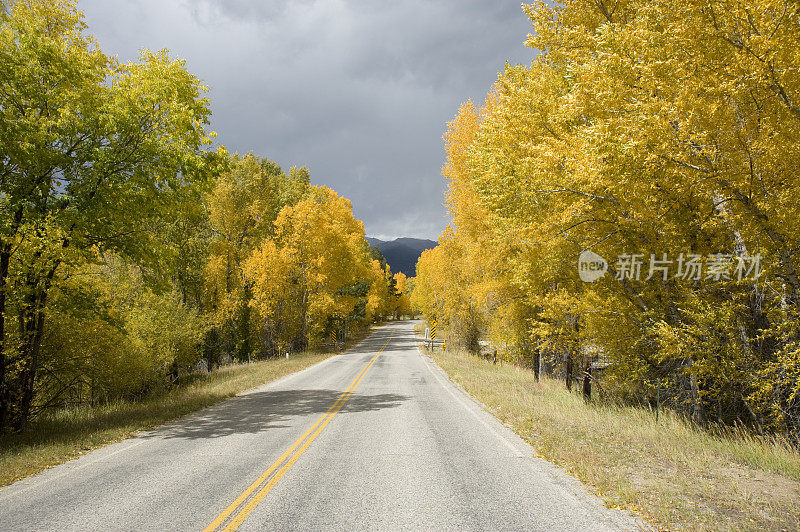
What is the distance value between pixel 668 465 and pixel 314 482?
5.11m

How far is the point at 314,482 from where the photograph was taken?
18.1 ft

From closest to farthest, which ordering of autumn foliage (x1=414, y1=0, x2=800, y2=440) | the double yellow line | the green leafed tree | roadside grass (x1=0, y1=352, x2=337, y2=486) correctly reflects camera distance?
the double yellow line → autumn foliage (x1=414, y1=0, x2=800, y2=440) → roadside grass (x1=0, y1=352, x2=337, y2=486) → the green leafed tree

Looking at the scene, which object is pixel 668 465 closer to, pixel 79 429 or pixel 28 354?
pixel 79 429

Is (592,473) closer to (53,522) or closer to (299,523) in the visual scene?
(299,523)

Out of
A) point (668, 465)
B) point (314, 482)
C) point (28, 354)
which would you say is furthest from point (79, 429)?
point (668, 465)

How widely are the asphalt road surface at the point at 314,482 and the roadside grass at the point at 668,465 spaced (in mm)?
408

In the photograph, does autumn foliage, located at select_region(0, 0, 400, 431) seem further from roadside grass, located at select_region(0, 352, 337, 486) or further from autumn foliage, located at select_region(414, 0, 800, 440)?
autumn foliage, located at select_region(414, 0, 800, 440)

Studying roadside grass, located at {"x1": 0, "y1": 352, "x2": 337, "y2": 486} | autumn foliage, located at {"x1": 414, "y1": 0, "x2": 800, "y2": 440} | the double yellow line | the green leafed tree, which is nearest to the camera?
the double yellow line

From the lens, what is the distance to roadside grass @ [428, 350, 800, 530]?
443 centimetres

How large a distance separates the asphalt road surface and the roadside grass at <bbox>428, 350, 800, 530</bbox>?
16.1 inches

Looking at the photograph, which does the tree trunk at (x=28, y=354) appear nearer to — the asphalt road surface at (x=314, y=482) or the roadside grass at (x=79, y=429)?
the roadside grass at (x=79, y=429)

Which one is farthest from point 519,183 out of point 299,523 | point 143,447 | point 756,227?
point 143,447

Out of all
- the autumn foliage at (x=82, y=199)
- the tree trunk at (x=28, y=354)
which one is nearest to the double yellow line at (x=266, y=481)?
the autumn foliage at (x=82, y=199)

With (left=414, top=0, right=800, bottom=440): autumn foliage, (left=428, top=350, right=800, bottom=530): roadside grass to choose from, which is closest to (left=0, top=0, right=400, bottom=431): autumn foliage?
(left=414, top=0, right=800, bottom=440): autumn foliage
